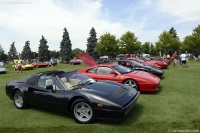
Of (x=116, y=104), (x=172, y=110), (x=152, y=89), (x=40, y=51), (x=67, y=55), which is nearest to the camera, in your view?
(x=116, y=104)

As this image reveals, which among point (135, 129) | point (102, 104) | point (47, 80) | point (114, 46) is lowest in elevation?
point (135, 129)

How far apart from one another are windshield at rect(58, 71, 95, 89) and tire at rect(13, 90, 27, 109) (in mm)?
1552

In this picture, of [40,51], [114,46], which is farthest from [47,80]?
[40,51]

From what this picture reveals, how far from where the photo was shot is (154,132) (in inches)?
165

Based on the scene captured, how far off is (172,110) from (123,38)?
127 feet

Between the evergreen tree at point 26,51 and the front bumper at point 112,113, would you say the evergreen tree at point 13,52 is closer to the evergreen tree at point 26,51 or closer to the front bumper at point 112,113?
the evergreen tree at point 26,51

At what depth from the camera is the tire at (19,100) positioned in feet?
20.4

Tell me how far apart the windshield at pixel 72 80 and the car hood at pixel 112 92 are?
0.35 meters

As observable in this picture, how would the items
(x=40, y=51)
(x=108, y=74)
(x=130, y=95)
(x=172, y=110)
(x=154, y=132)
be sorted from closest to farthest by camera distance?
(x=154, y=132) → (x=130, y=95) → (x=172, y=110) → (x=108, y=74) → (x=40, y=51)

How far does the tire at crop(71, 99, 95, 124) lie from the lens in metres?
4.87

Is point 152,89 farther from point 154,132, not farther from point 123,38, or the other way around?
point 123,38

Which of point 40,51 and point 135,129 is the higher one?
point 40,51

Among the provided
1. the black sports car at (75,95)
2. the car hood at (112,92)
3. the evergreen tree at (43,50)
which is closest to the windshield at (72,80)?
the black sports car at (75,95)

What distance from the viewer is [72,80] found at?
585 cm
